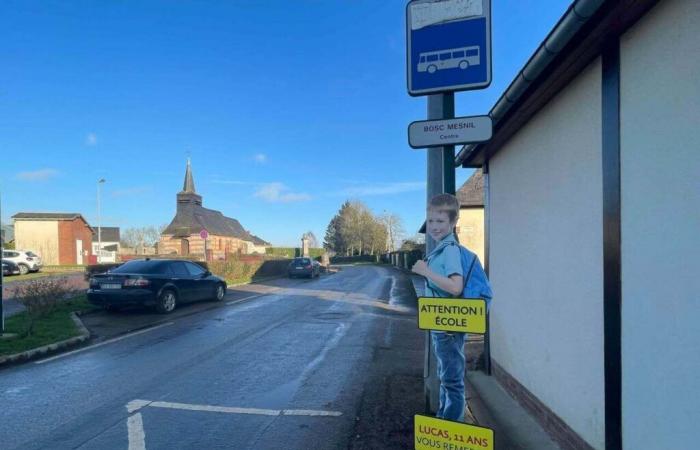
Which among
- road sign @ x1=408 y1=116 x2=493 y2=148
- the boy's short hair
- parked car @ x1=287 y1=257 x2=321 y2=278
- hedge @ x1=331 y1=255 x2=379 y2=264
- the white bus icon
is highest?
the white bus icon

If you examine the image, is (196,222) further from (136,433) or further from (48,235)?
(136,433)

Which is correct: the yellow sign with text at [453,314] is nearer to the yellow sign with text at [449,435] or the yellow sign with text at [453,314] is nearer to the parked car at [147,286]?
the yellow sign with text at [449,435]

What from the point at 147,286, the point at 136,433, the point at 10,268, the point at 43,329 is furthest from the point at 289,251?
the point at 136,433

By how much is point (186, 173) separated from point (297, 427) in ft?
225

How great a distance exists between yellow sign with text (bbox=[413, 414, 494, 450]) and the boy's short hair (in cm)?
117

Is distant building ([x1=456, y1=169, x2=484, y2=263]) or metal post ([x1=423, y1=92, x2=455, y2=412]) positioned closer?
metal post ([x1=423, y1=92, x2=455, y2=412])

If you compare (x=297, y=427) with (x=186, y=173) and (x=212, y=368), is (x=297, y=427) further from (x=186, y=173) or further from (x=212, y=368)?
(x=186, y=173)

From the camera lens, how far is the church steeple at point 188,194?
6488 cm

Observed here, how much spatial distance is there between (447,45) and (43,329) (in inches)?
384

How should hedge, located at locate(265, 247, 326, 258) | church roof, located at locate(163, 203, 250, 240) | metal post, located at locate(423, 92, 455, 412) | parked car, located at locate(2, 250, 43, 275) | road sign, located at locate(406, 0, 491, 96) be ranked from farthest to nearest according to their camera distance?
1. hedge, located at locate(265, 247, 326, 258)
2. church roof, located at locate(163, 203, 250, 240)
3. parked car, located at locate(2, 250, 43, 275)
4. metal post, located at locate(423, 92, 455, 412)
5. road sign, located at locate(406, 0, 491, 96)

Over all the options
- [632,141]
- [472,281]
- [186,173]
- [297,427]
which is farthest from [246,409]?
[186,173]

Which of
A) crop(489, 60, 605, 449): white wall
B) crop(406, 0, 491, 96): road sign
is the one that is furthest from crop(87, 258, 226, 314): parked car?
crop(406, 0, 491, 96): road sign

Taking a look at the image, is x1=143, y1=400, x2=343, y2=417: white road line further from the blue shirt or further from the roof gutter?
the roof gutter

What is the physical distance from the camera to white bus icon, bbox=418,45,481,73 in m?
3.27
